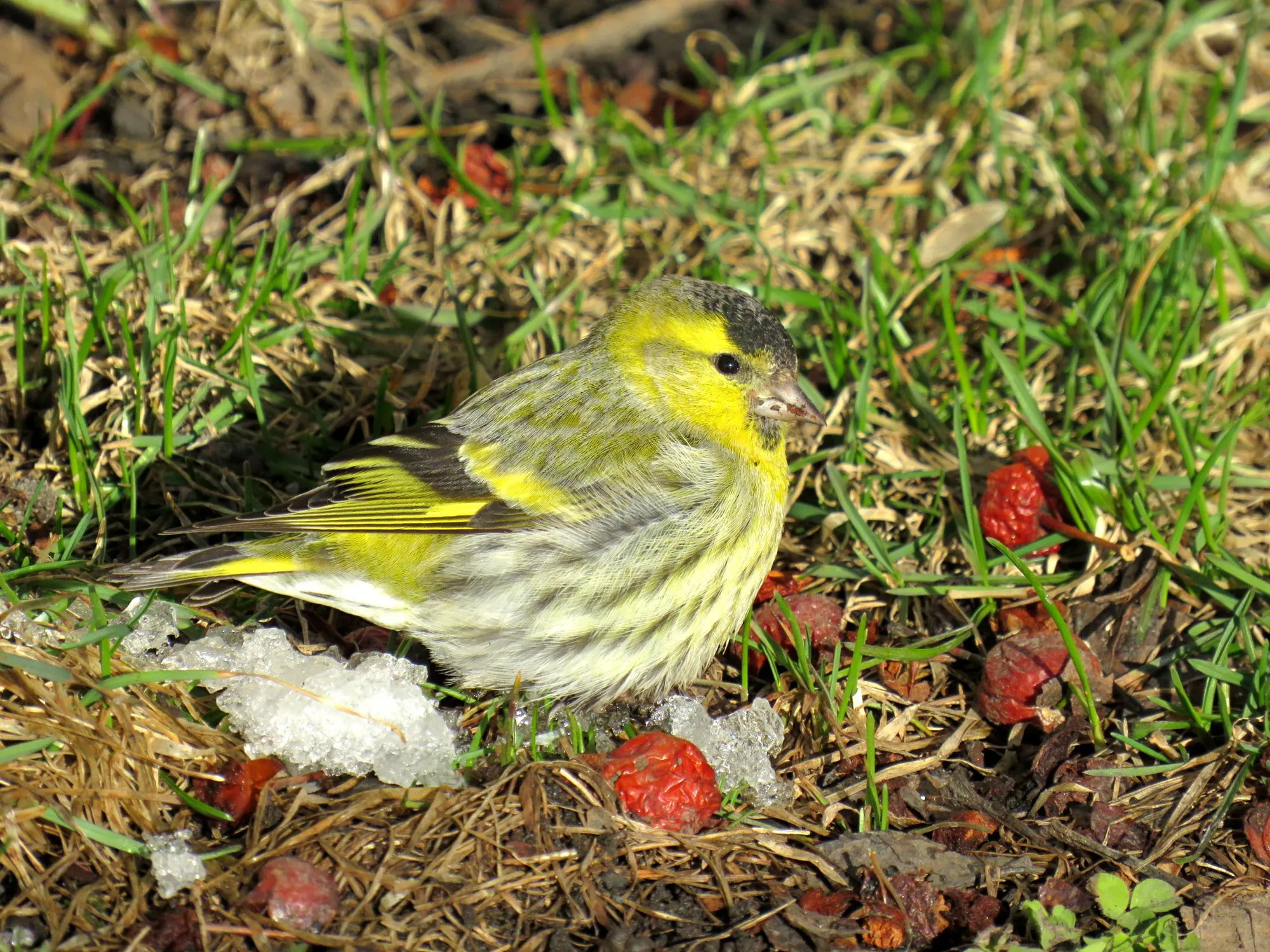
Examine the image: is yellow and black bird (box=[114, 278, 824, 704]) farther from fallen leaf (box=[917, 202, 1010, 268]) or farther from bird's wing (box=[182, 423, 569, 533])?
fallen leaf (box=[917, 202, 1010, 268])

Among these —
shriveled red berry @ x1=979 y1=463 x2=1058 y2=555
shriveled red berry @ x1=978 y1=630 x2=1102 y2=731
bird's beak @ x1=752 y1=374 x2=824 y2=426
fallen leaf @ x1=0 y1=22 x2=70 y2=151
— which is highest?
fallen leaf @ x1=0 y1=22 x2=70 y2=151

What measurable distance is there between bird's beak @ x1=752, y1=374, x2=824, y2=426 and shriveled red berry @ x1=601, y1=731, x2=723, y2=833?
1.05 metres

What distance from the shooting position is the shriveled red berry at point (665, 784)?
3.06 m

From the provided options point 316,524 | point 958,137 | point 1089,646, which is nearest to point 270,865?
point 316,524

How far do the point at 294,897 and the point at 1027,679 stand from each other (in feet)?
6.24

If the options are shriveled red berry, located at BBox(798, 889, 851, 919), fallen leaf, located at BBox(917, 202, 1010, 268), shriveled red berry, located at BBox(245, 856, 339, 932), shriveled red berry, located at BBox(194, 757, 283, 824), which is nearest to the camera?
shriveled red berry, located at BBox(245, 856, 339, 932)

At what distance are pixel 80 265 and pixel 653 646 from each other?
92.8 inches

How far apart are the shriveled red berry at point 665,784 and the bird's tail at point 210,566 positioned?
1.01 metres

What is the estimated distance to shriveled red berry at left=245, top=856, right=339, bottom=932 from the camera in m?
2.72

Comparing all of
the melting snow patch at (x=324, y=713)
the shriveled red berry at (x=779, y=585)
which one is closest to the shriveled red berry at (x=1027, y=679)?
the shriveled red berry at (x=779, y=585)

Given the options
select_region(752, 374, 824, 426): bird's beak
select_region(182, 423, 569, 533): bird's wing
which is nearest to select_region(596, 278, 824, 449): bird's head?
select_region(752, 374, 824, 426): bird's beak

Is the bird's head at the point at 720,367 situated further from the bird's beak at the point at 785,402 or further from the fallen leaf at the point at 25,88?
the fallen leaf at the point at 25,88

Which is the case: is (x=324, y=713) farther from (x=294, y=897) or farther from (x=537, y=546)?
(x=537, y=546)

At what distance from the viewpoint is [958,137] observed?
534 cm
